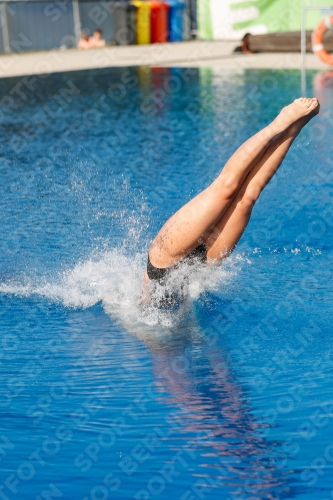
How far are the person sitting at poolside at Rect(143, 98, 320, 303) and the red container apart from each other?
18217 mm

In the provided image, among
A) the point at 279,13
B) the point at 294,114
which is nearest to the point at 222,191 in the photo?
the point at 294,114

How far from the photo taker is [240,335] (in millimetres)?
3955

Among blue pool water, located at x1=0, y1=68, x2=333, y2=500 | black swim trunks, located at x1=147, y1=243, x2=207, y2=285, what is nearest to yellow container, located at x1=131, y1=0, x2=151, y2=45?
blue pool water, located at x1=0, y1=68, x2=333, y2=500

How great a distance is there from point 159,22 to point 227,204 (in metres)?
18.9

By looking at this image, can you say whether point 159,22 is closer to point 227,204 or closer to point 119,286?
point 119,286

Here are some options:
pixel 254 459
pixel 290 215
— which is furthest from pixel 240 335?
pixel 290 215

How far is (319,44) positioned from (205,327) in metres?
10.6

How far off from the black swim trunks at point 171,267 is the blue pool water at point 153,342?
11.4 inches

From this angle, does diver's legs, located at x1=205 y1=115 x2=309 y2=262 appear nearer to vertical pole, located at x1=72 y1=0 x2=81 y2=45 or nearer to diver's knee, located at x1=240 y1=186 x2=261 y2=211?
diver's knee, located at x1=240 y1=186 x2=261 y2=211

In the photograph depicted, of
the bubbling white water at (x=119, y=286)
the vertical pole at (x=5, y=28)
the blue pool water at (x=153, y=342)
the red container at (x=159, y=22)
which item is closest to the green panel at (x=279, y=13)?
the red container at (x=159, y=22)

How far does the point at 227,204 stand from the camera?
139 inches

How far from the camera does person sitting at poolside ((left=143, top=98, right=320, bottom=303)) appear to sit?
135 inches

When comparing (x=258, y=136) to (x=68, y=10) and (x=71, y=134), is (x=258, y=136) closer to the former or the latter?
(x=71, y=134)

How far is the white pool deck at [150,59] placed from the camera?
50.4ft
